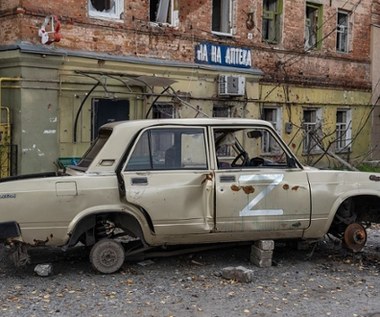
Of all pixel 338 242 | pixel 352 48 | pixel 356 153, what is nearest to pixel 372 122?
pixel 356 153

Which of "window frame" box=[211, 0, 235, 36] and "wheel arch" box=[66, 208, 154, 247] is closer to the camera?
"wheel arch" box=[66, 208, 154, 247]

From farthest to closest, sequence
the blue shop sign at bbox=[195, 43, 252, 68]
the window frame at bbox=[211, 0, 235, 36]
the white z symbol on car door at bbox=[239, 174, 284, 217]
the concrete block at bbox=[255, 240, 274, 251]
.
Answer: the window frame at bbox=[211, 0, 235, 36] < the blue shop sign at bbox=[195, 43, 252, 68] < the concrete block at bbox=[255, 240, 274, 251] < the white z symbol on car door at bbox=[239, 174, 284, 217]

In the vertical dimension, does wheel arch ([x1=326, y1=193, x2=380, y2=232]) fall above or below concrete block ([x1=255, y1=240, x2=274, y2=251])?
above

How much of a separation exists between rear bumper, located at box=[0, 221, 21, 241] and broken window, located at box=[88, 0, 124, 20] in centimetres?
772

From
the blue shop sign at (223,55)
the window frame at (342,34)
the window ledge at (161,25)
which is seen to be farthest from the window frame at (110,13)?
the window frame at (342,34)

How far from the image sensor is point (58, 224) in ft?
19.3

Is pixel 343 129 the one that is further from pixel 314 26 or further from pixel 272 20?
pixel 272 20

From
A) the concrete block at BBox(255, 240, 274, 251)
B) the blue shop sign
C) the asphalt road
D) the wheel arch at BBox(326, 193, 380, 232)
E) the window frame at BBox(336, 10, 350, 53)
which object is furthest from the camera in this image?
the window frame at BBox(336, 10, 350, 53)

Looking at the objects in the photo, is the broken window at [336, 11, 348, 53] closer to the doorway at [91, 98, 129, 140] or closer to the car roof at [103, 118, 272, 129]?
the doorway at [91, 98, 129, 140]

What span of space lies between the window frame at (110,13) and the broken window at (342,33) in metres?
8.65

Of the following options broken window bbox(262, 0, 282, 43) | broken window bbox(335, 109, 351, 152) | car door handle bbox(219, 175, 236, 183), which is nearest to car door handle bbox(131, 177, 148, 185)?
car door handle bbox(219, 175, 236, 183)

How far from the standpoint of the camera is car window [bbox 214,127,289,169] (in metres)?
6.66

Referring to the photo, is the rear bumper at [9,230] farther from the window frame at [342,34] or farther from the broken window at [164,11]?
the window frame at [342,34]

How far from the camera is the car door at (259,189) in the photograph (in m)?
6.37
